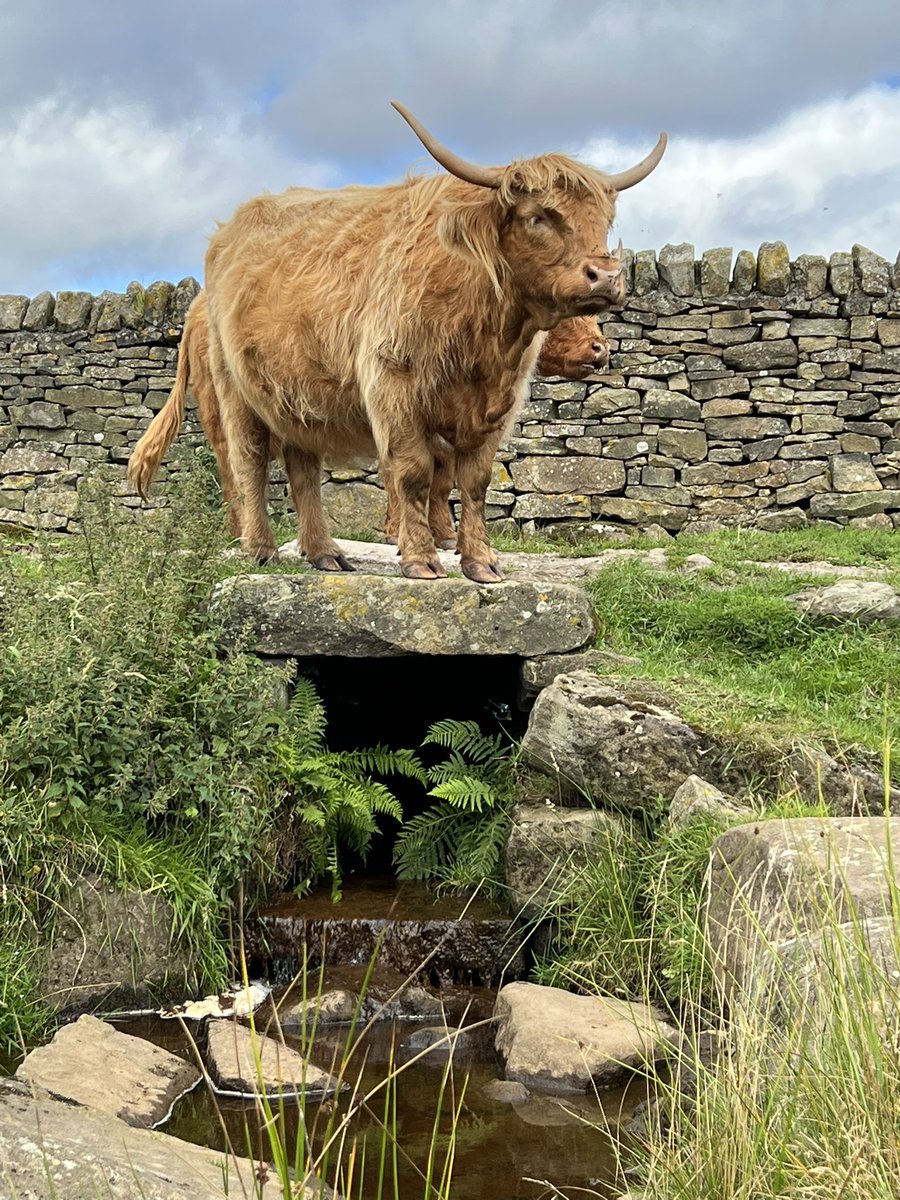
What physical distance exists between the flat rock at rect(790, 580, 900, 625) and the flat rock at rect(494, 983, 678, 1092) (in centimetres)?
291

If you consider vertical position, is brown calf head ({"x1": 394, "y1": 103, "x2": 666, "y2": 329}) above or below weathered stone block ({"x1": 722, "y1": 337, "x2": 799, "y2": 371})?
below

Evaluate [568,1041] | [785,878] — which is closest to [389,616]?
[568,1041]

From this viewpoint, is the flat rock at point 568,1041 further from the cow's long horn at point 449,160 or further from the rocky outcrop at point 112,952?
the cow's long horn at point 449,160

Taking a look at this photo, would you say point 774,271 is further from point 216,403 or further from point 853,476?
point 216,403

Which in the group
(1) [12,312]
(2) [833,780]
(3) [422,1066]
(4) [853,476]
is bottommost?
(3) [422,1066]

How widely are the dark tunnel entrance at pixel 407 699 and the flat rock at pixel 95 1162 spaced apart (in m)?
3.44

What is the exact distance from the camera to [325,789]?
5.69 meters

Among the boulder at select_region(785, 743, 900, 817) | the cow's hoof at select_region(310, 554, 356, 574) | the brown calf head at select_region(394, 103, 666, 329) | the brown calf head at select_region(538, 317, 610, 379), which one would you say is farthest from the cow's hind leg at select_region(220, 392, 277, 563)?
the boulder at select_region(785, 743, 900, 817)

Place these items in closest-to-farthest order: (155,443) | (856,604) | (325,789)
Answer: (325,789) → (856,604) → (155,443)

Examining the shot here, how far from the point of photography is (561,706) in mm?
5438

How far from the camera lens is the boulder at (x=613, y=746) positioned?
17.1 feet

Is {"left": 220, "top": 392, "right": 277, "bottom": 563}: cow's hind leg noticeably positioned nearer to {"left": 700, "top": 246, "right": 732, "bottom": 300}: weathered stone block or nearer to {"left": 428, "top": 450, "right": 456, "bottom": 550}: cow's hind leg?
{"left": 428, "top": 450, "right": 456, "bottom": 550}: cow's hind leg

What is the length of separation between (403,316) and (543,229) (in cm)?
84

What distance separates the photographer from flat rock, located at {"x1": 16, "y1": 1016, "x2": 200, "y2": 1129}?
3.92 metres
